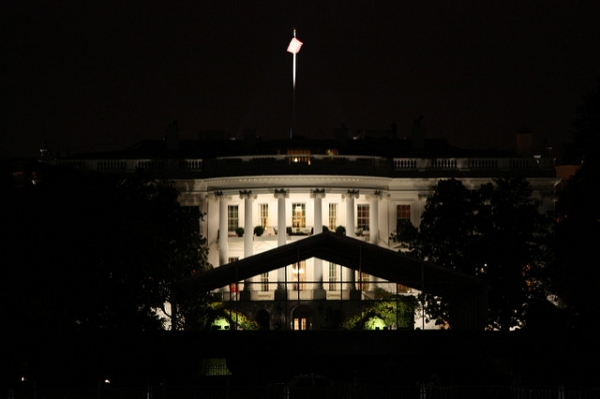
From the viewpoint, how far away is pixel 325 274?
123625mm

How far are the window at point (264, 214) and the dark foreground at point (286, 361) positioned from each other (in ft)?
146

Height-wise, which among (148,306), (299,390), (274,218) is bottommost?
(299,390)

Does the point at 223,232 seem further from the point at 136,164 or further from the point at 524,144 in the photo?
the point at 524,144

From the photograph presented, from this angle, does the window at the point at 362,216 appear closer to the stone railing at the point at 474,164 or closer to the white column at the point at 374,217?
the white column at the point at 374,217

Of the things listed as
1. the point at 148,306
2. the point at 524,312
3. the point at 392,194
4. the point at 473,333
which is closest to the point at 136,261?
the point at 148,306

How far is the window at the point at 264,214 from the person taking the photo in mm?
130250

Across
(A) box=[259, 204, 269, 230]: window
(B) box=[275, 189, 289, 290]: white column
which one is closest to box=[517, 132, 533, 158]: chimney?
(B) box=[275, 189, 289, 290]: white column

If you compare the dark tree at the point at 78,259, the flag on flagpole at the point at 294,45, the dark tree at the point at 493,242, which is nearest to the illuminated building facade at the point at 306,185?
the flag on flagpole at the point at 294,45

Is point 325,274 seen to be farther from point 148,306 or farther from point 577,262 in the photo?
point 577,262

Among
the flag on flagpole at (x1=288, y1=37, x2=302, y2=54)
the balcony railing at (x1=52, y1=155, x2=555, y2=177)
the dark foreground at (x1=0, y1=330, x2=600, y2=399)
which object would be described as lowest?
the dark foreground at (x1=0, y1=330, x2=600, y2=399)

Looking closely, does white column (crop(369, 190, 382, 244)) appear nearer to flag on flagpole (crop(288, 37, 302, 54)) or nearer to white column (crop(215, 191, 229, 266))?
white column (crop(215, 191, 229, 266))

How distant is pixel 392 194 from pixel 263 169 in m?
9.34

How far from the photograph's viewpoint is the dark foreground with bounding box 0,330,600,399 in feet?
238

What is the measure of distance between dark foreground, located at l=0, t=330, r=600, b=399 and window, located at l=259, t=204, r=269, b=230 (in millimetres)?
44568
